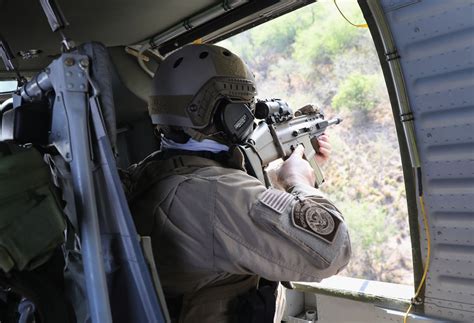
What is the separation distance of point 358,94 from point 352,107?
1.37 ft

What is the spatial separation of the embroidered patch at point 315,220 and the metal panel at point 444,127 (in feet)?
3.40

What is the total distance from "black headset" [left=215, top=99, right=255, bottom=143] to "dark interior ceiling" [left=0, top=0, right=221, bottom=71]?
898mm

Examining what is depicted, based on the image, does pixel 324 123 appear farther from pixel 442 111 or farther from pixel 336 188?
pixel 336 188

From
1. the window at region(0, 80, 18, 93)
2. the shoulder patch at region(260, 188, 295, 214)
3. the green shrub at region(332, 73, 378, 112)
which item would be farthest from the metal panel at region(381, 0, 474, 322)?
the green shrub at region(332, 73, 378, 112)

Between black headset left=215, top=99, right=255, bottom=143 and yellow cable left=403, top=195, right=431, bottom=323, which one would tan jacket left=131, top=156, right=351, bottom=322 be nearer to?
black headset left=215, top=99, right=255, bottom=143

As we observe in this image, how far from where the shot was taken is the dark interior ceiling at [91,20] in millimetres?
2066

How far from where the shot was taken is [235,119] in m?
1.81

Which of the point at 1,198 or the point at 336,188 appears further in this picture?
the point at 336,188

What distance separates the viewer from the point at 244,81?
6.16ft

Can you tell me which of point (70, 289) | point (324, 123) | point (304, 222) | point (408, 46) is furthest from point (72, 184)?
point (324, 123)

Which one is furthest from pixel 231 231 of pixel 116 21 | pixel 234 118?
pixel 116 21

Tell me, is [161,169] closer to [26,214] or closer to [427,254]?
[26,214]

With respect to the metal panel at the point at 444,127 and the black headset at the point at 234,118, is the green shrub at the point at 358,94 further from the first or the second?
the black headset at the point at 234,118

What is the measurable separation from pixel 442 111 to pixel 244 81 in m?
1.10
